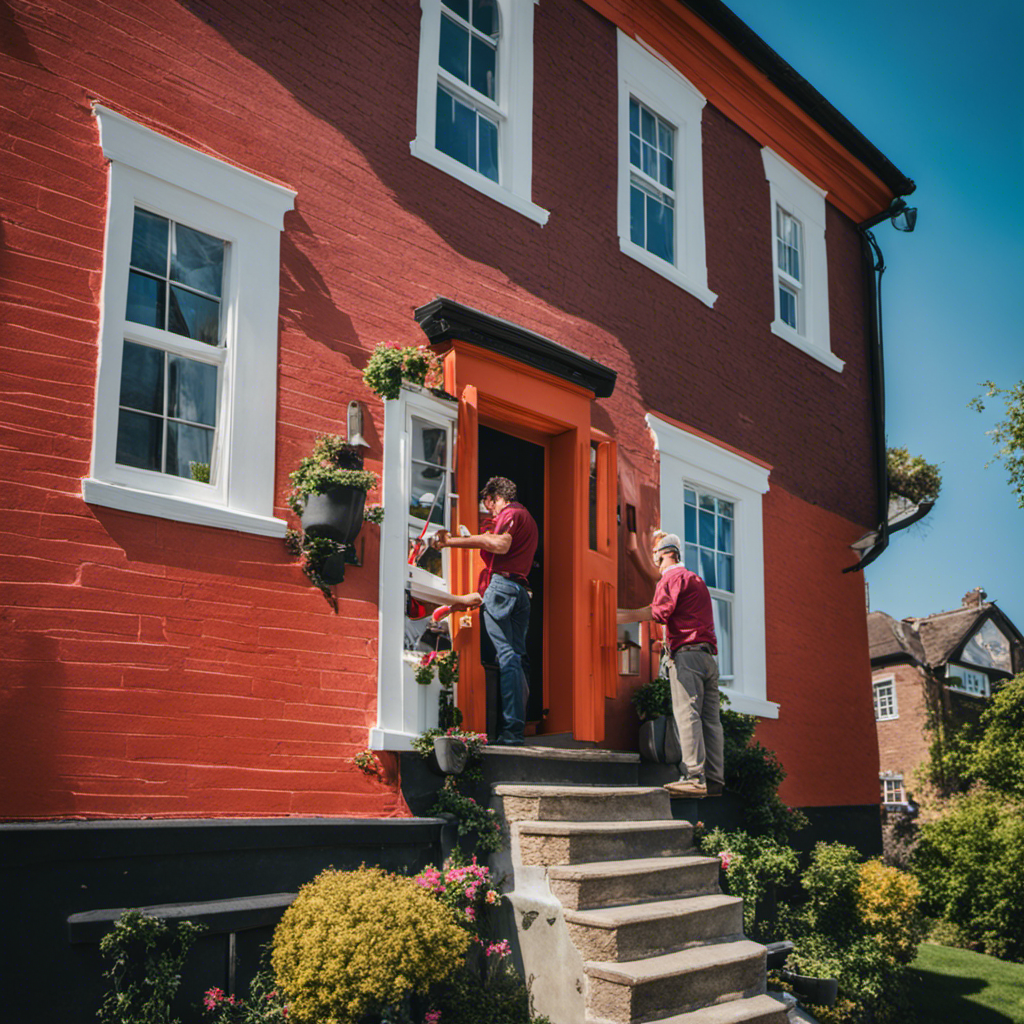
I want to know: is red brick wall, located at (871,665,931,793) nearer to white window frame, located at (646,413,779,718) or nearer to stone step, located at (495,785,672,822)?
white window frame, located at (646,413,779,718)

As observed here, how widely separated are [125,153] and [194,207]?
1.50 ft

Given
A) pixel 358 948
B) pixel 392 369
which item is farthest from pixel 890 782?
pixel 358 948

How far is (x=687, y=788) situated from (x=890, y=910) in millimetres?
2787

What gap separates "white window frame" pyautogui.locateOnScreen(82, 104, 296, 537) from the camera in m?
5.23

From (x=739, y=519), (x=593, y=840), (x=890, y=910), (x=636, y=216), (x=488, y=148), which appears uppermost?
(x=636, y=216)

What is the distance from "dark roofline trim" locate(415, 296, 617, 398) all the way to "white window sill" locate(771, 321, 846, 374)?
3.57 meters

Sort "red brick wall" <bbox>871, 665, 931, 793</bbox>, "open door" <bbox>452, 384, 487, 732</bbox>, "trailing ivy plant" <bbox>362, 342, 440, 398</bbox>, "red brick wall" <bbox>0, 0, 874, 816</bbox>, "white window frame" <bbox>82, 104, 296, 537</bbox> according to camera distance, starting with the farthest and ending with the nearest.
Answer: "red brick wall" <bbox>871, 665, 931, 793</bbox> → "open door" <bbox>452, 384, 487, 732</bbox> → "trailing ivy plant" <bbox>362, 342, 440, 398</bbox> → "white window frame" <bbox>82, 104, 296, 537</bbox> → "red brick wall" <bbox>0, 0, 874, 816</bbox>

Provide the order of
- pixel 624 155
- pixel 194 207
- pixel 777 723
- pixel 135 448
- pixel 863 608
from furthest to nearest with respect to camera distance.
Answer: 1. pixel 863 608
2. pixel 777 723
3. pixel 624 155
4. pixel 194 207
5. pixel 135 448

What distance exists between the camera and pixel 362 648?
6.10 metres

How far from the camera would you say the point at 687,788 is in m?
7.05

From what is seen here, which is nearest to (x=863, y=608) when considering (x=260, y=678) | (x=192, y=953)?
(x=260, y=678)

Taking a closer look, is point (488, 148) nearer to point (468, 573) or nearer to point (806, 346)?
point (468, 573)

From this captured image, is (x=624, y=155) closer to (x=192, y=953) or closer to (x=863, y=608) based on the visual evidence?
(x=863, y=608)

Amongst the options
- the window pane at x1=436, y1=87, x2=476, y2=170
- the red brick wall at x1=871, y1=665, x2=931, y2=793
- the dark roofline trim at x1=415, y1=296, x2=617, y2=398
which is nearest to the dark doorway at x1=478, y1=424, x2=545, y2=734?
the dark roofline trim at x1=415, y1=296, x2=617, y2=398
